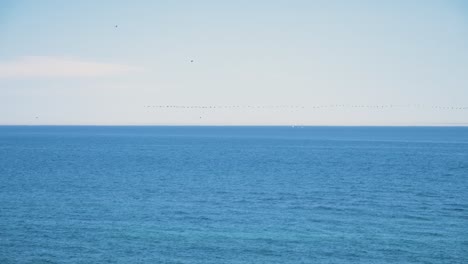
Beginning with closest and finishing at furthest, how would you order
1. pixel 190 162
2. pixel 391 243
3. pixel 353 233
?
1. pixel 391 243
2. pixel 353 233
3. pixel 190 162

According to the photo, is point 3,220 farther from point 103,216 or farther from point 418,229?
point 418,229

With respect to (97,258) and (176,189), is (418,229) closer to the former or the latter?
(97,258)

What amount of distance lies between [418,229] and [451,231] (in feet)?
7.25

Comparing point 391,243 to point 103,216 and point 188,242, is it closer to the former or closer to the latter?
point 188,242

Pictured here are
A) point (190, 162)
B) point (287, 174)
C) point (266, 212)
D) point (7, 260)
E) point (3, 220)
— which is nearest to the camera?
point (7, 260)

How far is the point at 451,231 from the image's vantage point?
33938 millimetres

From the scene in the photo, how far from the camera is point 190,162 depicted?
9156 cm

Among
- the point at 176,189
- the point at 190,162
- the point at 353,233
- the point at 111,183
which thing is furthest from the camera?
the point at 190,162

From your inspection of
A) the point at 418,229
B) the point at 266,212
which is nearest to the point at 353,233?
the point at 418,229

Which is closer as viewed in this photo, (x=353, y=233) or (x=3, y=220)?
(x=353, y=233)

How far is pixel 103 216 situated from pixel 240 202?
43.9 feet

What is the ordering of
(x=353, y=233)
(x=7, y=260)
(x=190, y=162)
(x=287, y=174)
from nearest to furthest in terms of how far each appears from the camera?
(x=7, y=260), (x=353, y=233), (x=287, y=174), (x=190, y=162)

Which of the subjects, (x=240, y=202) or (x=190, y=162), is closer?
(x=240, y=202)

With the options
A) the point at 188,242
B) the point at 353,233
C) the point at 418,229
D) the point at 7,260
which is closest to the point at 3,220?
the point at 7,260
